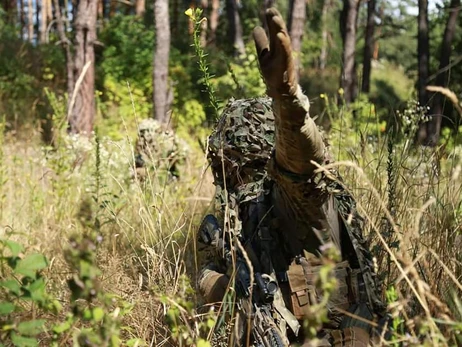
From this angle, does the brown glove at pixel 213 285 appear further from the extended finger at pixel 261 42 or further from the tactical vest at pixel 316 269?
the extended finger at pixel 261 42

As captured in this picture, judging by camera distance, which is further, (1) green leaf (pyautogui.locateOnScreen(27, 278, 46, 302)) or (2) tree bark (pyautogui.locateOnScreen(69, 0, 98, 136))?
(2) tree bark (pyautogui.locateOnScreen(69, 0, 98, 136))

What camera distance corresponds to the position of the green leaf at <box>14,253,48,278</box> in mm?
1186

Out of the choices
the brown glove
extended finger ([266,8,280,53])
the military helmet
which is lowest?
the brown glove

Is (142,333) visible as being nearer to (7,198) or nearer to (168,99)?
(7,198)

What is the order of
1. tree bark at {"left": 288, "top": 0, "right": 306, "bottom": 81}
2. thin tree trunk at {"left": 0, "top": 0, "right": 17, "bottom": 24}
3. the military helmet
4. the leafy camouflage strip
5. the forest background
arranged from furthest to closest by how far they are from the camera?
thin tree trunk at {"left": 0, "top": 0, "right": 17, "bottom": 24}, tree bark at {"left": 288, "top": 0, "right": 306, "bottom": 81}, the military helmet, the leafy camouflage strip, the forest background

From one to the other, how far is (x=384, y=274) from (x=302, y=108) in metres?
0.84

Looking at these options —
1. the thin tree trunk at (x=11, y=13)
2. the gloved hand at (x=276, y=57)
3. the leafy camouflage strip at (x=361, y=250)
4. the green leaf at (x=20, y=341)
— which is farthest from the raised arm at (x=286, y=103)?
the thin tree trunk at (x=11, y=13)

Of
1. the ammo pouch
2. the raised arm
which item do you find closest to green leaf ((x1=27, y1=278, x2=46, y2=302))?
the raised arm

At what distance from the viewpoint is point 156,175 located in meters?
2.09

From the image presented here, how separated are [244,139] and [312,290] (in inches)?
19.4

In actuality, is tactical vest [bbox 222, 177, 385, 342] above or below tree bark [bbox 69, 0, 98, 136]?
below

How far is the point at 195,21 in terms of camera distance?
166 centimetres

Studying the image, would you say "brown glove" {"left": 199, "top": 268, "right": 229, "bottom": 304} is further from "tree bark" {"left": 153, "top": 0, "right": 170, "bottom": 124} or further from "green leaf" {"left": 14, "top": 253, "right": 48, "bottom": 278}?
"tree bark" {"left": 153, "top": 0, "right": 170, "bottom": 124}

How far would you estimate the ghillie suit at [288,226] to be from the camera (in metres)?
1.48
